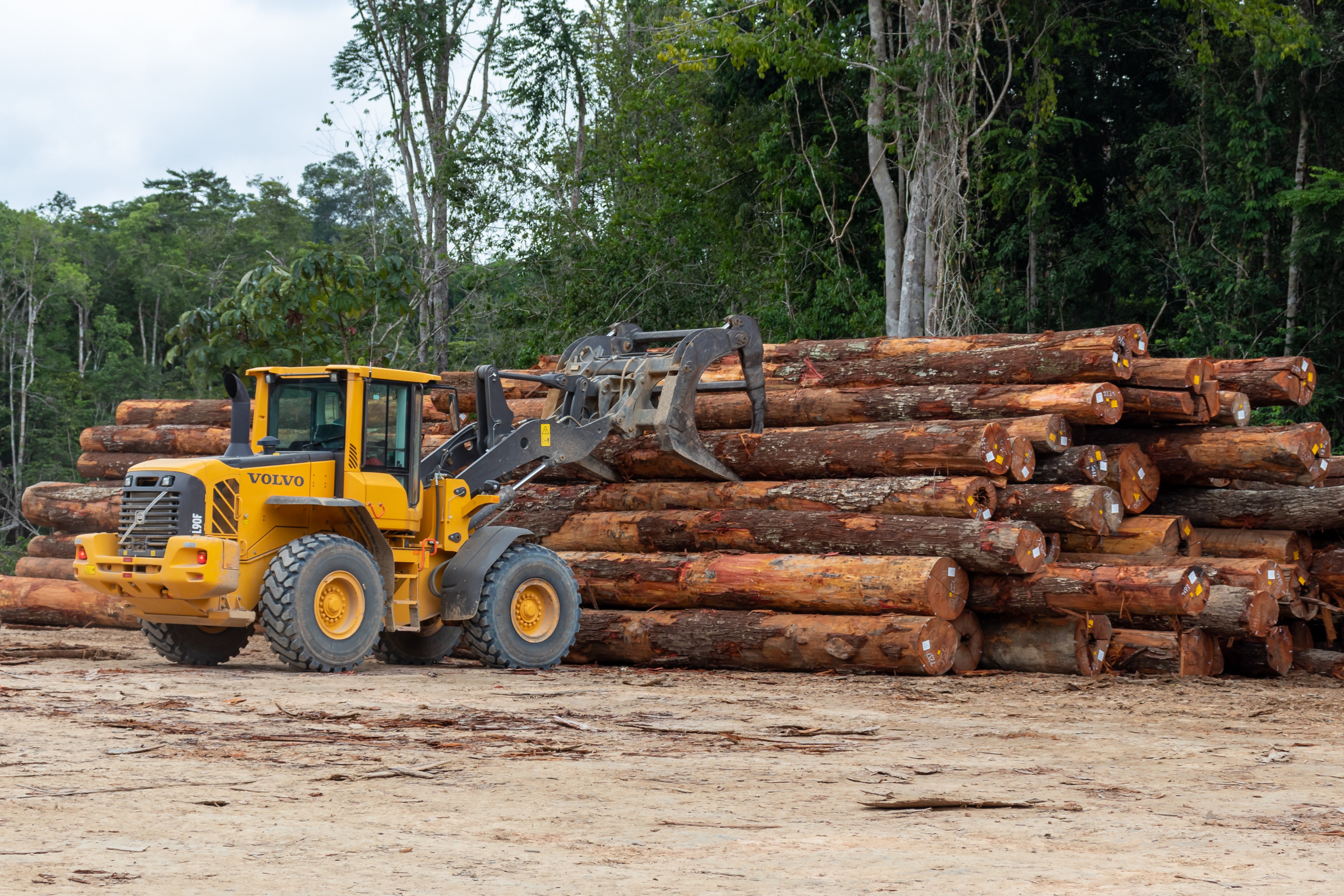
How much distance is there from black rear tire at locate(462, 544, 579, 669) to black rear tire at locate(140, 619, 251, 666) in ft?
6.52

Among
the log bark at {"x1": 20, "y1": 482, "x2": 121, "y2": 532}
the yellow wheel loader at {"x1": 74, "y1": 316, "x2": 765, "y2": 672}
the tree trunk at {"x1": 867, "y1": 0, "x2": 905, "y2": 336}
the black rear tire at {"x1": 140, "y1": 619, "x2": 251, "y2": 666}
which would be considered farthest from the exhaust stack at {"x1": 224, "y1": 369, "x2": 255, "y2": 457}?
the tree trunk at {"x1": 867, "y1": 0, "x2": 905, "y2": 336}

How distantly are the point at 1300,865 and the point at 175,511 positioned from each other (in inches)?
327

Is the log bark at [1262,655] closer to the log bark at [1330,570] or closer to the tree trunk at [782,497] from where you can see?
the log bark at [1330,570]

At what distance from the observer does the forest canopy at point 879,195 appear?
81.2 ft

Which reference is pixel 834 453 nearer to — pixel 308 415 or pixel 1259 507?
pixel 1259 507

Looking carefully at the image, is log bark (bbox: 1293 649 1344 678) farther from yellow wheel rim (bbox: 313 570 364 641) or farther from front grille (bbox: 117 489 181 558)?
front grille (bbox: 117 489 181 558)

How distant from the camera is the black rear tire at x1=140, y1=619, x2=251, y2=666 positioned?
12086mm

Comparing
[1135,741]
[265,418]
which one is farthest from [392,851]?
[265,418]

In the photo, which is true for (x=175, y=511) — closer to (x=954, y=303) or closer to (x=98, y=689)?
(x=98, y=689)

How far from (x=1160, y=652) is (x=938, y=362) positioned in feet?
12.0

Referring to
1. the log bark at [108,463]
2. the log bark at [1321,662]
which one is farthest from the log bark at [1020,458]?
the log bark at [108,463]

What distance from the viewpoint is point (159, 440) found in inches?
753

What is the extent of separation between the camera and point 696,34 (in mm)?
25812

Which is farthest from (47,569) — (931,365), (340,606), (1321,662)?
(1321,662)
